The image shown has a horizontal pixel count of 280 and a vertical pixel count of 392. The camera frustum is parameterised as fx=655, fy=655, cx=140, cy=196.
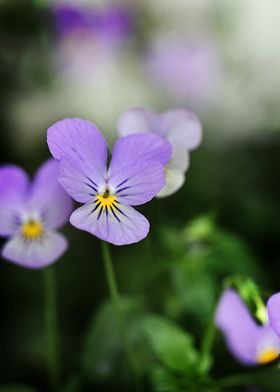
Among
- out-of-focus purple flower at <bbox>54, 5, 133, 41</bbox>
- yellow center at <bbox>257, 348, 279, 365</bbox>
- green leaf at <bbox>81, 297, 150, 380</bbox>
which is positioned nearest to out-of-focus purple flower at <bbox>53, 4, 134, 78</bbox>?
out-of-focus purple flower at <bbox>54, 5, 133, 41</bbox>

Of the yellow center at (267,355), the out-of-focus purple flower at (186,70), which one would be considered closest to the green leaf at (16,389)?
the yellow center at (267,355)

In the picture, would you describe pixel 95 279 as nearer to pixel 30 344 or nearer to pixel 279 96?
pixel 30 344

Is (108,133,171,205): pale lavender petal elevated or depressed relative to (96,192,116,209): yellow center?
elevated

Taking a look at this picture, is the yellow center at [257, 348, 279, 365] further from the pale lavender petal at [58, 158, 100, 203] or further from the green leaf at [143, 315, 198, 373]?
the pale lavender petal at [58, 158, 100, 203]

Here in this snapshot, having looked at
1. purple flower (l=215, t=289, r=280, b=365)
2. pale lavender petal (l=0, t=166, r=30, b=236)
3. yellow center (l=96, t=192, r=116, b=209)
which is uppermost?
yellow center (l=96, t=192, r=116, b=209)

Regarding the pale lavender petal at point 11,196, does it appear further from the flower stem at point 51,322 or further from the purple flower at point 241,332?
the purple flower at point 241,332

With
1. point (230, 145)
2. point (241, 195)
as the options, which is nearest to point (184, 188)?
point (241, 195)
